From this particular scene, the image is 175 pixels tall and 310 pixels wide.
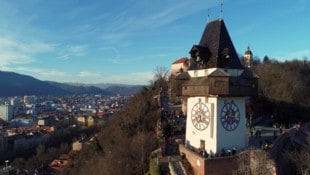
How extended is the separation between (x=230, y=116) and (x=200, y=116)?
1.98 m

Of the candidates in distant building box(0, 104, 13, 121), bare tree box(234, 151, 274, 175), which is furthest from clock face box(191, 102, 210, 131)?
distant building box(0, 104, 13, 121)

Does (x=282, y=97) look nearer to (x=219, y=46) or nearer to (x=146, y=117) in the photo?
(x=146, y=117)

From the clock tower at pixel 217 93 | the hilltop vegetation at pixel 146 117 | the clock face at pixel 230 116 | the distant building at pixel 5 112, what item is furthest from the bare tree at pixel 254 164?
the distant building at pixel 5 112

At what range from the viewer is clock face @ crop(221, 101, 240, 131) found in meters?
21.7

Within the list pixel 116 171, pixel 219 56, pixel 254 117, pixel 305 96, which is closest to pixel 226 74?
pixel 219 56

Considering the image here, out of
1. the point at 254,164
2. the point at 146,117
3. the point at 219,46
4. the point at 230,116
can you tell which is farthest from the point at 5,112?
the point at 254,164

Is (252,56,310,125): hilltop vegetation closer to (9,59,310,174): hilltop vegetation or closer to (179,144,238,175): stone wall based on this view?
(9,59,310,174): hilltop vegetation

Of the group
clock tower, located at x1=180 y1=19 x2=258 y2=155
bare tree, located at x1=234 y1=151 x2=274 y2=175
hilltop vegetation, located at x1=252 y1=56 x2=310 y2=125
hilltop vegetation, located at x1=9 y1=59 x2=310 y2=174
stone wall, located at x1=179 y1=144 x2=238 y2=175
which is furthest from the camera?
hilltop vegetation, located at x1=252 y1=56 x2=310 y2=125

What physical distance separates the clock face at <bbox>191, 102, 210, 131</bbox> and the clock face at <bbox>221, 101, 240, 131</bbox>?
102cm

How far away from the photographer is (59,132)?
10331 centimetres

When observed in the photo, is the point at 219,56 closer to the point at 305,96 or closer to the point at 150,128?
→ the point at 150,128

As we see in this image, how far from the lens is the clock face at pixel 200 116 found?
22.1 m

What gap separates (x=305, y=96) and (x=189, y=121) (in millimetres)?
36075

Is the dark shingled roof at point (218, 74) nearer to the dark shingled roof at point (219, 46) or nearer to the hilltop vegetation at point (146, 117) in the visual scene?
the dark shingled roof at point (219, 46)
